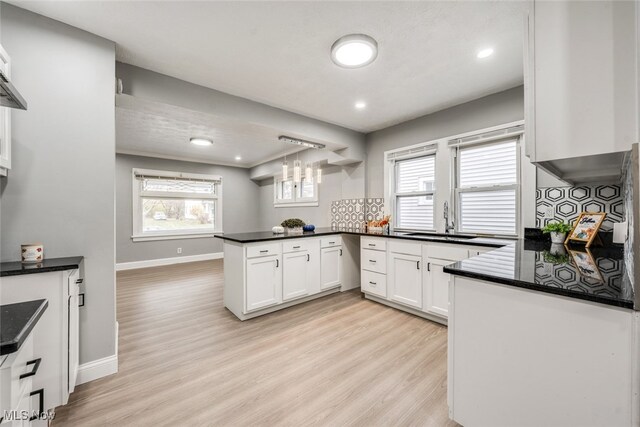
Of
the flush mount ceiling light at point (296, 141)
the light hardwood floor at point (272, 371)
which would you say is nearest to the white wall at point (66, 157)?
the light hardwood floor at point (272, 371)

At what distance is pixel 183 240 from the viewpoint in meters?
6.05

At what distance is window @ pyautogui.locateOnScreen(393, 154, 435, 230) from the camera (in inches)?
140

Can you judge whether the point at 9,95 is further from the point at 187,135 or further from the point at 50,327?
the point at 187,135

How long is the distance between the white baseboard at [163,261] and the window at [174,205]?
1.67 ft

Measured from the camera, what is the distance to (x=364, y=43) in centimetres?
196

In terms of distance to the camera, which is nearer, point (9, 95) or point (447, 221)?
point (9, 95)

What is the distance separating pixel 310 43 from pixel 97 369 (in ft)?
9.83

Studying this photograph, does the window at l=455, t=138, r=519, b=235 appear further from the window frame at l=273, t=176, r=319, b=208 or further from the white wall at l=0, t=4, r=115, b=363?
the white wall at l=0, t=4, r=115, b=363

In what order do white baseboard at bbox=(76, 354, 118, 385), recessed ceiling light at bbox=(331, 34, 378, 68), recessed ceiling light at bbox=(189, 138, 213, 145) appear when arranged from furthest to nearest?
recessed ceiling light at bbox=(189, 138, 213, 145) → recessed ceiling light at bbox=(331, 34, 378, 68) → white baseboard at bbox=(76, 354, 118, 385)

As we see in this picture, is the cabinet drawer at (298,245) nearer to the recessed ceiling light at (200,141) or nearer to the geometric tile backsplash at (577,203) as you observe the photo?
the geometric tile backsplash at (577,203)

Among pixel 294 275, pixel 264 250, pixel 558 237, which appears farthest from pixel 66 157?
Answer: pixel 558 237

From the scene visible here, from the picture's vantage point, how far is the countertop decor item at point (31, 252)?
5.28 ft

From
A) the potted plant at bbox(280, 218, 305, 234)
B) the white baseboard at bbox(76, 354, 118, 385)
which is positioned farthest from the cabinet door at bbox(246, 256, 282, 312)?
the white baseboard at bbox(76, 354, 118, 385)

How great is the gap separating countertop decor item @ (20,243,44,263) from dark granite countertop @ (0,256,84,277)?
1.5 inches
